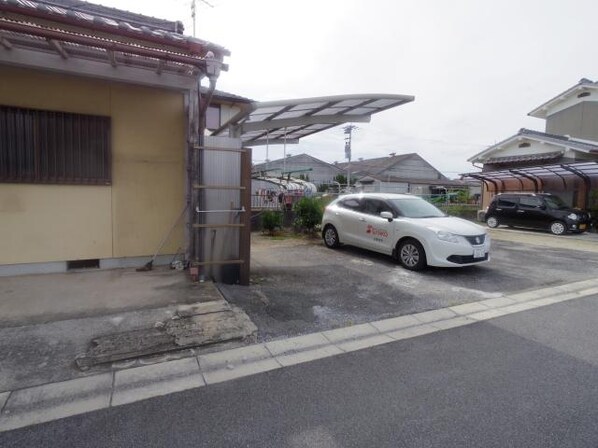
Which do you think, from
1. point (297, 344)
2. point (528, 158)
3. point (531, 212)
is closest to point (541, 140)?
point (528, 158)

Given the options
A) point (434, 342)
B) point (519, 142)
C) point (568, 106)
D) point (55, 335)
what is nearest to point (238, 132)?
point (55, 335)

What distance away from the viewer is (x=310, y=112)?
7.16 metres

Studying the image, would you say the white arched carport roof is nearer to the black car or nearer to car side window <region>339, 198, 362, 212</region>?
car side window <region>339, 198, 362, 212</region>

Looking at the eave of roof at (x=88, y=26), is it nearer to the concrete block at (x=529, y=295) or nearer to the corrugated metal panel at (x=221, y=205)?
the corrugated metal panel at (x=221, y=205)

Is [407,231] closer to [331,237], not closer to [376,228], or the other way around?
[376,228]

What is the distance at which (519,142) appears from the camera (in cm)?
1781

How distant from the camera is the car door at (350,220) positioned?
318 inches

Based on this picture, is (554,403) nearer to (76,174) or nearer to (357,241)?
(357,241)

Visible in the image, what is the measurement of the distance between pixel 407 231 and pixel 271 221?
509 centimetres

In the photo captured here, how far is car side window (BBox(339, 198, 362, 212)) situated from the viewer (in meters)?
8.29

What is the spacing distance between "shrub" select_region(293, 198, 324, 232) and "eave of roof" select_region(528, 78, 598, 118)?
17035 millimetres

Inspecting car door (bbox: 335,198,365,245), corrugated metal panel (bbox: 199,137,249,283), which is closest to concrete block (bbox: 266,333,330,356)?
corrugated metal panel (bbox: 199,137,249,283)

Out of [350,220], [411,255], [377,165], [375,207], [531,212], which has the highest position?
[377,165]

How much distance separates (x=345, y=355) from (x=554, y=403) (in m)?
1.67
